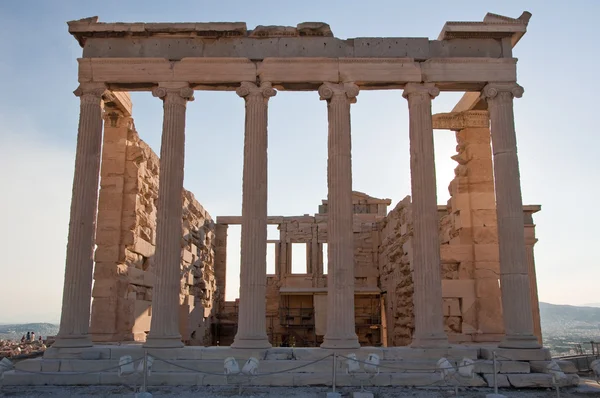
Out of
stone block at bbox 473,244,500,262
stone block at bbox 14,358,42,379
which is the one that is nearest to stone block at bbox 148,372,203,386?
stone block at bbox 14,358,42,379

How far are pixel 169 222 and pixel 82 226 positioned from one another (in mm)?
2344

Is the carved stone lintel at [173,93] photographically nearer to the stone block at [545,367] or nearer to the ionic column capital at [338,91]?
the ionic column capital at [338,91]

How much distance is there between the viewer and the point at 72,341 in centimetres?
1488

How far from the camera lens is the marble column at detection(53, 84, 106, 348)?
595 inches

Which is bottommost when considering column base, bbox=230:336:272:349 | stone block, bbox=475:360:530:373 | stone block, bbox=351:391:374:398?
stone block, bbox=351:391:374:398

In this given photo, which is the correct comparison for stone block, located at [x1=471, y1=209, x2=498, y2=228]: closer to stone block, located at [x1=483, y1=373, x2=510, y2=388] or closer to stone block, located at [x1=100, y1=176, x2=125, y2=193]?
stone block, located at [x1=483, y1=373, x2=510, y2=388]

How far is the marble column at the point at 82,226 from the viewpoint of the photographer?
15.1 metres

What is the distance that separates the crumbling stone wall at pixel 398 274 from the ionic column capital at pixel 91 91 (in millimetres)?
11544

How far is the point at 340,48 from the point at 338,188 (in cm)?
414

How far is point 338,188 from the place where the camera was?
15742mm

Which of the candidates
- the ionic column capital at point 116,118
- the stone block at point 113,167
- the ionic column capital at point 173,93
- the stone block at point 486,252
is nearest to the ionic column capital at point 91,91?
the ionic column capital at point 173,93

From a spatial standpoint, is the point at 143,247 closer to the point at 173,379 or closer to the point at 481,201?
the point at 173,379

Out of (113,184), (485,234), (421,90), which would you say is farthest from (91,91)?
(485,234)

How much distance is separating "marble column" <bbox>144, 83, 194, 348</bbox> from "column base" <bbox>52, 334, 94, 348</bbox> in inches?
63.2
